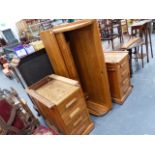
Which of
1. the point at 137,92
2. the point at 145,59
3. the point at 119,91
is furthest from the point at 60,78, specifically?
the point at 145,59

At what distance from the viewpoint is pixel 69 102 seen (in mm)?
1514

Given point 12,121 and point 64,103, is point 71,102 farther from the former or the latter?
point 12,121

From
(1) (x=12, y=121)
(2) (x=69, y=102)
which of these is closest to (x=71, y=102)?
(2) (x=69, y=102)

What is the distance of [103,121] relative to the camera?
1.96 meters

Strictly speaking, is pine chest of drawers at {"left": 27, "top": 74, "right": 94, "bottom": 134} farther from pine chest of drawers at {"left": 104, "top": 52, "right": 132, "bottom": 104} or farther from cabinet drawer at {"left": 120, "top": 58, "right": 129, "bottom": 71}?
cabinet drawer at {"left": 120, "top": 58, "right": 129, "bottom": 71}

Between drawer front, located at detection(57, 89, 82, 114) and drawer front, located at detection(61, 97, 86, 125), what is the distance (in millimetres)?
32

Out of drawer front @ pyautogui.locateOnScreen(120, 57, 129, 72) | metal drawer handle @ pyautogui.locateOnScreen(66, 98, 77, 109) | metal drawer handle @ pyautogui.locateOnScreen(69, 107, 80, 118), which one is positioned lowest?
metal drawer handle @ pyautogui.locateOnScreen(69, 107, 80, 118)

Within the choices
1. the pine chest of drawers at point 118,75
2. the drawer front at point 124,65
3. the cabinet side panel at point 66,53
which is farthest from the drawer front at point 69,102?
the drawer front at point 124,65

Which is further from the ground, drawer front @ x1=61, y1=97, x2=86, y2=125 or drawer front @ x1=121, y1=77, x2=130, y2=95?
drawer front @ x1=61, y1=97, x2=86, y2=125

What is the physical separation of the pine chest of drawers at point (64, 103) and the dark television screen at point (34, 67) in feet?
0.36

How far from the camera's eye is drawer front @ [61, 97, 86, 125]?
1.52 metres

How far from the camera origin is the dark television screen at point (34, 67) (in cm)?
182

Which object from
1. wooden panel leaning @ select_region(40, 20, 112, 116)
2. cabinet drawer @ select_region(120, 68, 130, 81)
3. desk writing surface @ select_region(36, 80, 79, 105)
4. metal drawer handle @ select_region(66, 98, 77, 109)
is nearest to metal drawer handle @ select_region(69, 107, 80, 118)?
metal drawer handle @ select_region(66, 98, 77, 109)
